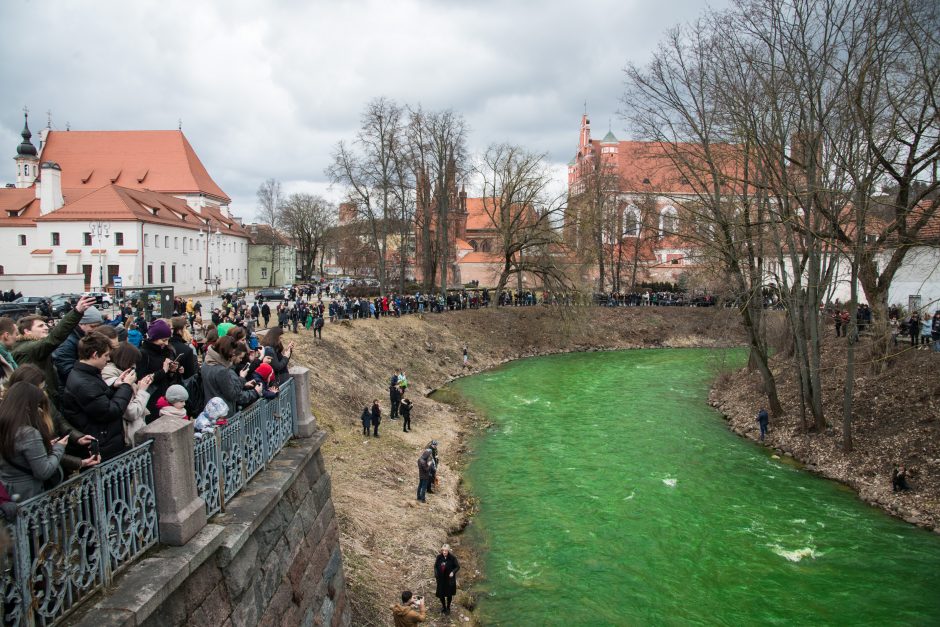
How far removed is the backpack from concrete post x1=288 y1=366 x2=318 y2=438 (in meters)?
1.50

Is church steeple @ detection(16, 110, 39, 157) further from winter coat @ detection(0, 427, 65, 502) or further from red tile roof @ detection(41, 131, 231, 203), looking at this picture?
winter coat @ detection(0, 427, 65, 502)

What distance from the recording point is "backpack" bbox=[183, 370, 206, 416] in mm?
6234

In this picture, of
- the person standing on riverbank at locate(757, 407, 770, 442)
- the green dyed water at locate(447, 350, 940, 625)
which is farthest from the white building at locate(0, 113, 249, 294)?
the person standing on riverbank at locate(757, 407, 770, 442)

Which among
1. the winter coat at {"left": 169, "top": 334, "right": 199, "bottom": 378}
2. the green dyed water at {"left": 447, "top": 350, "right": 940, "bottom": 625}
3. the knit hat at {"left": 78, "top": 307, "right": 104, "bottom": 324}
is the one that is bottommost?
the green dyed water at {"left": 447, "top": 350, "right": 940, "bottom": 625}

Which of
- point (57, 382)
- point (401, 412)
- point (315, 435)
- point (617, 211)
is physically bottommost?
point (401, 412)

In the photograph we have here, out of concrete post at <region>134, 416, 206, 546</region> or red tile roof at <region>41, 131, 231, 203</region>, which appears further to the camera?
red tile roof at <region>41, 131, 231, 203</region>

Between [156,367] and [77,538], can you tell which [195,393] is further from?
[77,538]

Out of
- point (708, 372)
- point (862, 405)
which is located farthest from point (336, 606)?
point (708, 372)

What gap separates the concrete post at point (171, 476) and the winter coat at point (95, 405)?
0.30 meters

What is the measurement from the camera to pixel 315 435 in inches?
314

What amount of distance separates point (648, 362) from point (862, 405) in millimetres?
18179

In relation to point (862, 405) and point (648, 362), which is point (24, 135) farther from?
point (862, 405)

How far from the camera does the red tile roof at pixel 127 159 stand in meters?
56.5

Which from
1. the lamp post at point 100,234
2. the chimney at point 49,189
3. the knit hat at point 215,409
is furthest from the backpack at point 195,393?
the chimney at point 49,189
